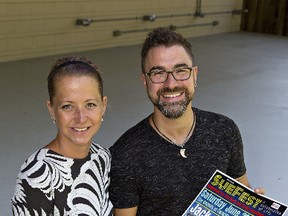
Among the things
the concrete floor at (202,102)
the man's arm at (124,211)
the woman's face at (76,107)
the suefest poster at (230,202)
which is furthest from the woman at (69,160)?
the concrete floor at (202,102)

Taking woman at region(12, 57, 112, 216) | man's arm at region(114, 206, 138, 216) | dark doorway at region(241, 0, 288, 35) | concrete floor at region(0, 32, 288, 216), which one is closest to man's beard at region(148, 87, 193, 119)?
woman at region(12, 57, 112, 216)

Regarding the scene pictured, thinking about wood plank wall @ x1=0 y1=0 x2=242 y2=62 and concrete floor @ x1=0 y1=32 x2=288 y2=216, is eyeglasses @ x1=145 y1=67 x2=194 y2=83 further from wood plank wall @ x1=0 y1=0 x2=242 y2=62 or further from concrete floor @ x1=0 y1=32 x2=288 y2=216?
wood plank wall @ x1=0 y1=0 x2=242 y2=62

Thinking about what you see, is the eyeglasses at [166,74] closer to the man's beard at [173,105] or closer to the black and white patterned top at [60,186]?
the man's beard at [173,105]


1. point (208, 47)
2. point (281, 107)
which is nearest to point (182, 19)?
point (208, 47)

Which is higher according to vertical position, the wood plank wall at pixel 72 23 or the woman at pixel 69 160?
the woman at pixel 69 160

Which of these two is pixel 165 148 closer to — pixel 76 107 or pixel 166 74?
pixel 166 74

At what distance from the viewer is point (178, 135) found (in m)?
1.67

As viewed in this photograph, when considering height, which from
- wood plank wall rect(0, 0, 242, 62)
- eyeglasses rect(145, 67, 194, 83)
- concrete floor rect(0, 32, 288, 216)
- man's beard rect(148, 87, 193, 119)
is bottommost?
concrete floor rect(0, 32, 288, 216)

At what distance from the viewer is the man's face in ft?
5.21

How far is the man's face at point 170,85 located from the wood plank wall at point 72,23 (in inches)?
201

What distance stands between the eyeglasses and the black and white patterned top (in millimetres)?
326

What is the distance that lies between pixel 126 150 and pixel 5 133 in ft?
8.10

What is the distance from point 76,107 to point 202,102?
12.5ft

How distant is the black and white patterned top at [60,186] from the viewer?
51.1 inches
